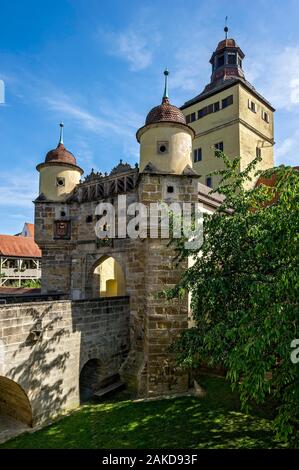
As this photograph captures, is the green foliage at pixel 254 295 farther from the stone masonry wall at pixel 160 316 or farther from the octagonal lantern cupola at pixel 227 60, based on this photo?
the octagonal lantern cupola at pixel 227 60

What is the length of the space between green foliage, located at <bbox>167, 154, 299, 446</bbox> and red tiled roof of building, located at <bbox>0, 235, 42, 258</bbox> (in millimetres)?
27024

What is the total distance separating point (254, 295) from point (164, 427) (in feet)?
18.3

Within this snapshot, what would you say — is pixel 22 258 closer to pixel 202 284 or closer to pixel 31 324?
pixel 31 324

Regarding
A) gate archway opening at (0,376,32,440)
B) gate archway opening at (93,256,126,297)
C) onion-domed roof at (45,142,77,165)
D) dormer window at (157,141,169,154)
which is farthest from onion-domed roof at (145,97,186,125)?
gate archway opening at (0,376,32,440)

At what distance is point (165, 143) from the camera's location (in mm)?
11633

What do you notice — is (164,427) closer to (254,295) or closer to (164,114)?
(254,295)

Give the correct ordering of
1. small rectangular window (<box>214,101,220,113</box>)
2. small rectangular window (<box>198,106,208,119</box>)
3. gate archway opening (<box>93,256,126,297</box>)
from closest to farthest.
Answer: gate archway opening (<box>93,256,126,297</box>)
small rectangular window (<box>214,101,220,113</box>)
small rectangular window (<box>198,106,208,119</box>)

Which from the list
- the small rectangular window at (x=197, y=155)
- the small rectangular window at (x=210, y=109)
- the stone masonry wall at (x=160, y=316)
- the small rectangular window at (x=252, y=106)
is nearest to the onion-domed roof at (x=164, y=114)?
the stone masonry wall at (x=160, y=316)

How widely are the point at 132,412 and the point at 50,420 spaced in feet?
9.13

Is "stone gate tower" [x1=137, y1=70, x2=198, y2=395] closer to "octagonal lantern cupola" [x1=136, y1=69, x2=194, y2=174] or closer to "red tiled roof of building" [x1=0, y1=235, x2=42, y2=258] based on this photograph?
"octagonal lantern cupola" [x1=136, y1=69, x2=194, y2=174]

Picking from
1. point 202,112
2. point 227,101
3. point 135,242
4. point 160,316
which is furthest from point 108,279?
point 202,112

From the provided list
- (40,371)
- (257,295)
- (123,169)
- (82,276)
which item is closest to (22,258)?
(82,276)

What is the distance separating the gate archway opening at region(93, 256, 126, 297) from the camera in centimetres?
1651

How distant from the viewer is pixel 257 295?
15.8 ft
